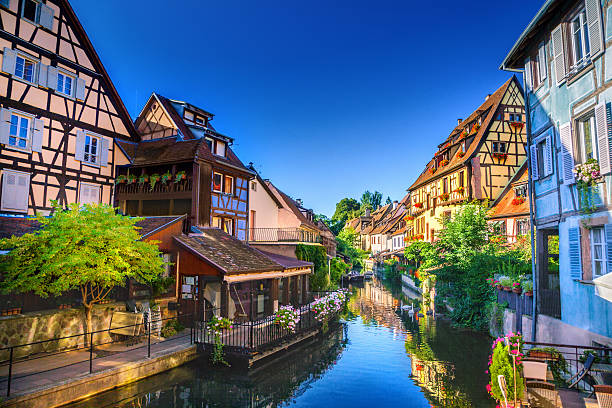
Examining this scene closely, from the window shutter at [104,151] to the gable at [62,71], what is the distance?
0.48 m

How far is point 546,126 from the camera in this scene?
505 inches

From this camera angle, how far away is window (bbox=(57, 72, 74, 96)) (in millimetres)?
19469

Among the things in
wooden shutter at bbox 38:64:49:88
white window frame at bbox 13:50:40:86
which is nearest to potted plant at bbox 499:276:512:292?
wooden shutter at bbox 38:64:49:88

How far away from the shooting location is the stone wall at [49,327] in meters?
10.8

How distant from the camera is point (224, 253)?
17.1m

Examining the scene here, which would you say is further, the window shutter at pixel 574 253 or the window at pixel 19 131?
the window at pixel 19 131

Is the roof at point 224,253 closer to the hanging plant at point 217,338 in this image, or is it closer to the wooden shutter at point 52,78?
the hanging plant at point 217,338

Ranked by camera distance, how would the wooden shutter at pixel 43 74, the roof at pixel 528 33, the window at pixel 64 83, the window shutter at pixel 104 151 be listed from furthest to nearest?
the window shutter at pixel 104 151 < the window at pixel 64 83 < the wooden shutter at pixel 43 74 < the roof at pixel 528 33

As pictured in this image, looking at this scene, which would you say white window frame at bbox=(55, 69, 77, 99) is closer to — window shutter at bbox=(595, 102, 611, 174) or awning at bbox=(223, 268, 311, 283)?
awning at bbox=(223, 268, 311, 283)

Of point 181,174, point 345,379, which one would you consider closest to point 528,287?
point 345,379

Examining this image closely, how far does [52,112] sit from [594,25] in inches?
857

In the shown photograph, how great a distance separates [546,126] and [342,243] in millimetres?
44551

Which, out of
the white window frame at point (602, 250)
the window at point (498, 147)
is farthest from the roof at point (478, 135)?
the white window frame at point (602, 250)

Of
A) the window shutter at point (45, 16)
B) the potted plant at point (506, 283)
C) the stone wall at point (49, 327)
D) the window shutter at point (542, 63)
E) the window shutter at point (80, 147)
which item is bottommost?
the stone wall at point (49, 327)
